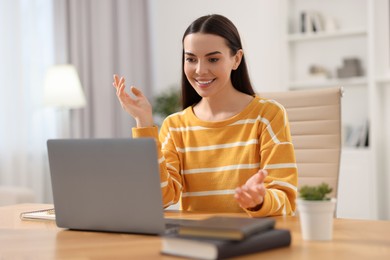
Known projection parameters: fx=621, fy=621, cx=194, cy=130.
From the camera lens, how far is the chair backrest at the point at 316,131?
223 centimetres

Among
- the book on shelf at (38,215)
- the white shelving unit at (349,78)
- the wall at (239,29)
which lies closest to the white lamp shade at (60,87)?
the wall at (239,29)

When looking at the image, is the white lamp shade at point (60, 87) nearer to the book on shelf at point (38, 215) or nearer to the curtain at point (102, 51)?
the curtain at point (102, 51)

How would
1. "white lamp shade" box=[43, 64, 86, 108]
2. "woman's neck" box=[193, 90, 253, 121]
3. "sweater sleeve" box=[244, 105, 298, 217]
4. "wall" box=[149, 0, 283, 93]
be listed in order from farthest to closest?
1. "wall" box=[149, 0, 283, 93]
2. "white lamp shade" box=[43, 64, 86, 108]
3. "woman's neck" box=[193, 90, 253, 121]
4. "sweater sleeve" box=[244, 105, 298, 217]

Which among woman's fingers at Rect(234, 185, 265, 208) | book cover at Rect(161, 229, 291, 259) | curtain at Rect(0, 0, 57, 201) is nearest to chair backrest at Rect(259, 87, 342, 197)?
woman's fingers at Rect(234, 185, 265, 208)

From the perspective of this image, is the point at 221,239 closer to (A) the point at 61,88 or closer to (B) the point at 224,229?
(B) the point at 224,229

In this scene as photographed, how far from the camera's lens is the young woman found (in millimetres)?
1841

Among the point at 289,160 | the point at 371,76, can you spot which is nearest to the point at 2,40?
the point at 371,76

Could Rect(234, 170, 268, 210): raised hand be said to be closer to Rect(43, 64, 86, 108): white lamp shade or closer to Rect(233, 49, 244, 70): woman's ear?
Rect(233, 49, 244, 70): woman's ear

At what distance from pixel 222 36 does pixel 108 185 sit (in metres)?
0.71

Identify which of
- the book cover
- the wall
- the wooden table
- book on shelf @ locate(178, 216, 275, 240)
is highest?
the wall

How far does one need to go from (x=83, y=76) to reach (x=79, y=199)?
3.47 meters

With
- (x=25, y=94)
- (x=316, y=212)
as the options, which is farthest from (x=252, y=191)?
(x=25, y=94)

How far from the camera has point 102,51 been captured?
4941 millimetres

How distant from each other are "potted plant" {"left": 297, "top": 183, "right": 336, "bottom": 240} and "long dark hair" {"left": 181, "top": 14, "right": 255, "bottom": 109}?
0.77m
